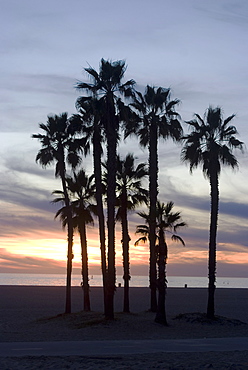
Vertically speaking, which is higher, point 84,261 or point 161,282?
point 84,261

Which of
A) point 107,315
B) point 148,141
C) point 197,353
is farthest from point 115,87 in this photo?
point 197,353

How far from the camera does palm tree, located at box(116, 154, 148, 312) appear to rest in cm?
4359

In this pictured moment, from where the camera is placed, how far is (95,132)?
3809 centimetres

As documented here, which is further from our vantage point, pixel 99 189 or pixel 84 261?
pixel 84 261

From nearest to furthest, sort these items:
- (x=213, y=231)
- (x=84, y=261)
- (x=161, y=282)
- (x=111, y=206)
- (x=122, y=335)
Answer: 1. (x=122, y=335)
2. (x=161, y=282)
3. (x=111, y=206)
4. (x=213, y=231)
5. (x=84, y=261)

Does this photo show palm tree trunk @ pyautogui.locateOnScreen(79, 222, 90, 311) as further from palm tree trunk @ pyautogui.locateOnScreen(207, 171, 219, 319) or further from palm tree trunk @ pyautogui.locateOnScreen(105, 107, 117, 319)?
palm tree trunk @ pyautogui.locateOnScreen(207, 171, 219, 319)

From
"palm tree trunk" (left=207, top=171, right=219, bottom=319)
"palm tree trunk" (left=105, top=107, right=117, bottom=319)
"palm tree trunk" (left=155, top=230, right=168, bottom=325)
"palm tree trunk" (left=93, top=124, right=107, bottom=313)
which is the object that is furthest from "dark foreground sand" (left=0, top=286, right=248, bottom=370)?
"palm tree trunk" (left=93, top=124, right=107, bottom=313)

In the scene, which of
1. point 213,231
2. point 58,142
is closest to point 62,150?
point 58,142

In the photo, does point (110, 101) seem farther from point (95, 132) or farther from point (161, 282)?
point (161, 282)

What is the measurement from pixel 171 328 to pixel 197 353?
44.3 feet

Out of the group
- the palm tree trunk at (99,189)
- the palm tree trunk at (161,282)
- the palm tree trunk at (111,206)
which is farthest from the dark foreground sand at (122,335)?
the palm tree trunk at (99,189)

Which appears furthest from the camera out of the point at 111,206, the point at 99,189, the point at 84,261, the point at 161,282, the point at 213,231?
the point at 84,261

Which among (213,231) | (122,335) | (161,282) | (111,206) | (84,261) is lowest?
(122,335)

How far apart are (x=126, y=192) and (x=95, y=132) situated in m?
7.51
